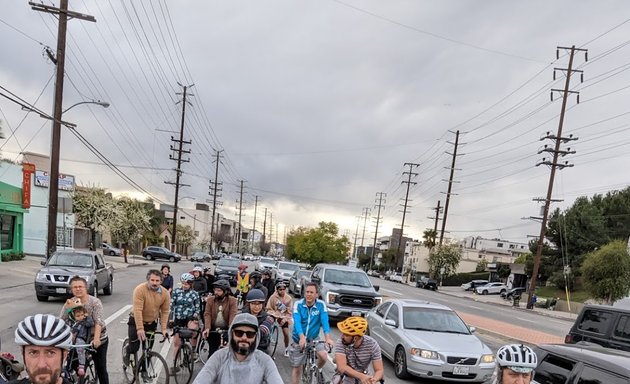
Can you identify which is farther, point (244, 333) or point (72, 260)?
point (72, 260)

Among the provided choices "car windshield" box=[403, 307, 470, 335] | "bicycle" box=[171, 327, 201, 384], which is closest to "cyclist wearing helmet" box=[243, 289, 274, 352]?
"bicycle" box=[171, 327, 201, 384]

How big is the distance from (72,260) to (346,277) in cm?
933

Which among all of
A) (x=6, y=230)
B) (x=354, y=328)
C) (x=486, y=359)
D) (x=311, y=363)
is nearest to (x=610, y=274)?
(x=486, y=359)

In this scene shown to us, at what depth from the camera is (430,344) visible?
8859 mm

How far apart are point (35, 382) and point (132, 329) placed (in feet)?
15.1

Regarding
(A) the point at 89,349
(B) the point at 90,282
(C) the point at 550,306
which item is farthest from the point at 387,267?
(A) the point at 89,349

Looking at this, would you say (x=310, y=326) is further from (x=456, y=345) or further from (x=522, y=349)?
(x=522, y=349)

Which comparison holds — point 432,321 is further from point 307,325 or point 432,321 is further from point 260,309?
point 260,309

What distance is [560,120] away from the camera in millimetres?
37906

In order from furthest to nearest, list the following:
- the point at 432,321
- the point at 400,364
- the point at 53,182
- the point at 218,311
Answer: the point at 53,182
the point at 432,321
the point at 400,364
the point at 218,311

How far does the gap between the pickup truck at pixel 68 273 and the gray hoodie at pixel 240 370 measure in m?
12.1

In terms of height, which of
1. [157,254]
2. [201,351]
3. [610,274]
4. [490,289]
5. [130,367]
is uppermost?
[610,274]

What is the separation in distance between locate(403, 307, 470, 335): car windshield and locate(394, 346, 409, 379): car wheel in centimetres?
66

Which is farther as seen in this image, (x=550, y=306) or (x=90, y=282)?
(x=550, y=306)
